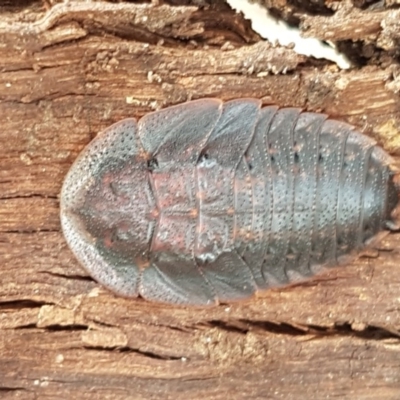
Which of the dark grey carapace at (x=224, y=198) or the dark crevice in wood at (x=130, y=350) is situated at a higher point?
the dark grey carapace at (x=224, y=198)

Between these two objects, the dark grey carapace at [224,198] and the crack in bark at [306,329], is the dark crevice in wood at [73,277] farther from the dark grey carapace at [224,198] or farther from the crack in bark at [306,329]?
the crack in bark at [306,329]

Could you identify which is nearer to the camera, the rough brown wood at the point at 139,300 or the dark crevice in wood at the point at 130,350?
the rough brown wood at the point at 139,300

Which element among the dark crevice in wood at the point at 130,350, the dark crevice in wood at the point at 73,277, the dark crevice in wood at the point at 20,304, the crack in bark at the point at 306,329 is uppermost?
the dark crevice in wood at the point at 73,277

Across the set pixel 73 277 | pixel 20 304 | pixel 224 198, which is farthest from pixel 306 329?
pixel 20 304

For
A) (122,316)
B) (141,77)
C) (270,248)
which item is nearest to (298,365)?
(270,248)

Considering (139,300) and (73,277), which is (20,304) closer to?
(73,277)

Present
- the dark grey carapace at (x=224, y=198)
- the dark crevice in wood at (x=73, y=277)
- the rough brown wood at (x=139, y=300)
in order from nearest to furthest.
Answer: the dark grey carapace at (x=224, y=198) < the rough brown wood at (x=139, y=300) < the dark crevice in wood at (x=73, y=277)

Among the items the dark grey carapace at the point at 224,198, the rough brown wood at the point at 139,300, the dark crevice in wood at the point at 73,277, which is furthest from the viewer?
the dark crevice in wood at the point at 73,277

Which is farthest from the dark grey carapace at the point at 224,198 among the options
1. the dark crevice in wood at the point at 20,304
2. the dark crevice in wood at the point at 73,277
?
the dark crevice in wood at the point at 20,304
